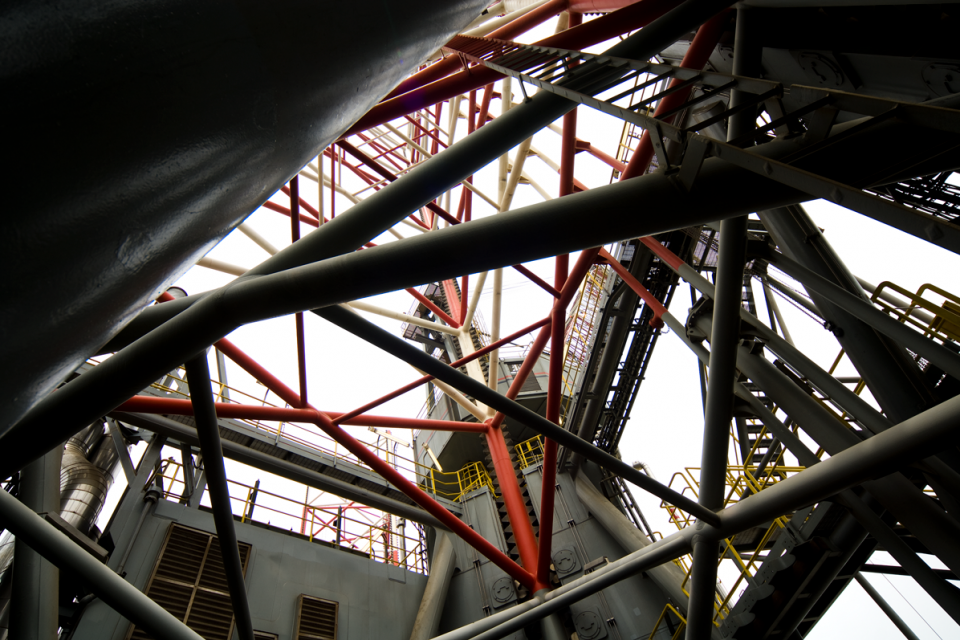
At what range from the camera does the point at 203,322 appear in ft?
11.5

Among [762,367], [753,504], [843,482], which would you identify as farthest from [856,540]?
[843,482]

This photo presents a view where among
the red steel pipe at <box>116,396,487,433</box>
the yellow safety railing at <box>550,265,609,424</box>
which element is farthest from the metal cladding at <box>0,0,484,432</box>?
the yellow safety railing at <box>550,265,609,424</box>

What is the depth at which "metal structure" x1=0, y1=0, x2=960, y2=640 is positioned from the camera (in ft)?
5.08

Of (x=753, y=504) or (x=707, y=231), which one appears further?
(x=707, y=231)

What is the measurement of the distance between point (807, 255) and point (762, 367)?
1.69 meters

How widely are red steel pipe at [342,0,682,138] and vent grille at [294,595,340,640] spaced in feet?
37.6

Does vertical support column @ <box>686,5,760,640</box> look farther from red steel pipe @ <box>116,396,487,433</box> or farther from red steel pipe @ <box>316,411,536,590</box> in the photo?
red steel pipe @ <box>116,396,487,433</box>

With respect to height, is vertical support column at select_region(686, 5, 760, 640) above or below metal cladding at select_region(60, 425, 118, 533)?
below

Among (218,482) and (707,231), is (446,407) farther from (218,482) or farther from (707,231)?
(218,482)

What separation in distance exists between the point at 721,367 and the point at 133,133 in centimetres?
554

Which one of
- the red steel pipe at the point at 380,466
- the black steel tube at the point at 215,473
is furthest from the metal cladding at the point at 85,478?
the black steel tube at the point at 215,473

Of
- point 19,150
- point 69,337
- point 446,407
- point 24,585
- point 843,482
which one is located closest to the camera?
point 19,150

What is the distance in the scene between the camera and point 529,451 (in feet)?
69.4

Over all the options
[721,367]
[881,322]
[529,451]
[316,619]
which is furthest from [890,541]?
[529,451]
